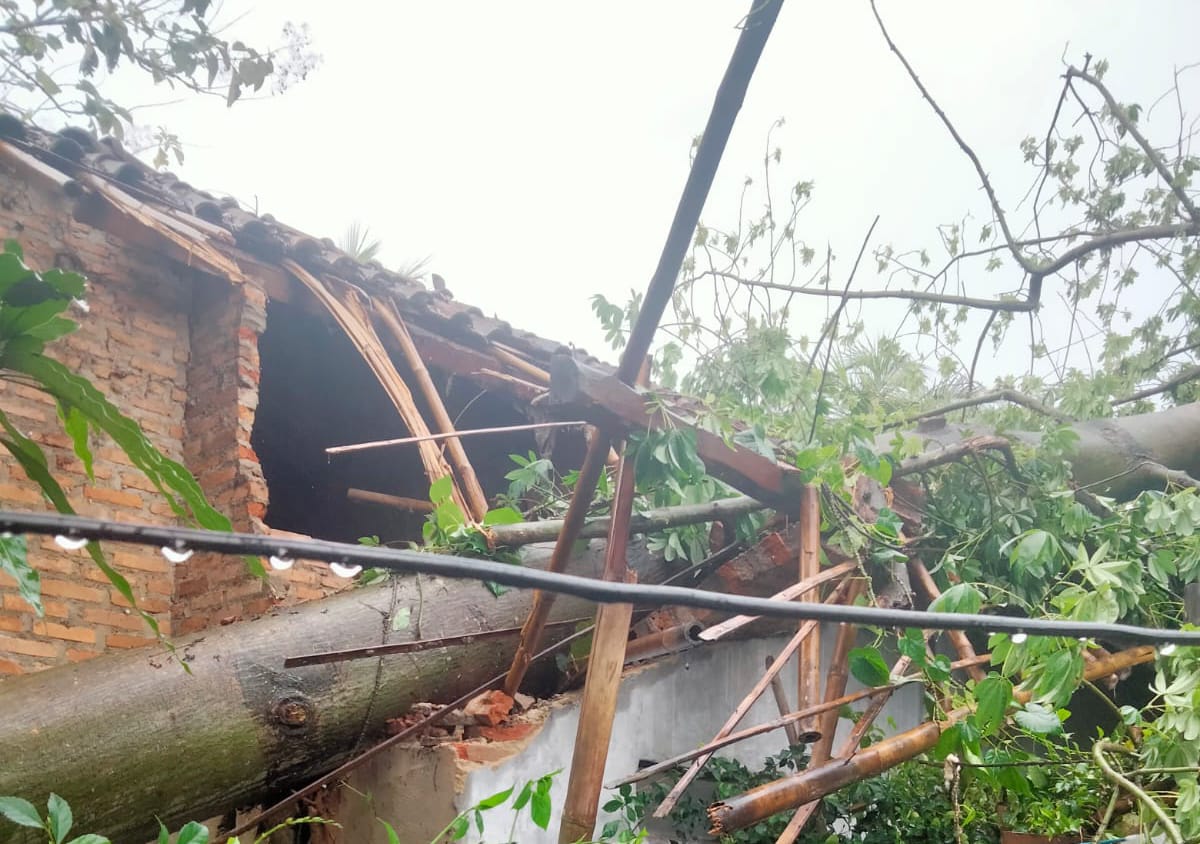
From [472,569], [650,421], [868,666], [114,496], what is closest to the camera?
[472,569]

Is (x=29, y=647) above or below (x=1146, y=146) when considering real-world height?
below

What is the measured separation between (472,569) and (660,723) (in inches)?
113

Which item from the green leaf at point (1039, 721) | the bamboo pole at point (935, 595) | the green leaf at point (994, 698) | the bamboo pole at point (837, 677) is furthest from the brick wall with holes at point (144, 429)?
the green leaf at point (1039, 721)

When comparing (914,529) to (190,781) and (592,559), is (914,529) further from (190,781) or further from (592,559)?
(190,781)

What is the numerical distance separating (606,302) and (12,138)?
247 centimetres

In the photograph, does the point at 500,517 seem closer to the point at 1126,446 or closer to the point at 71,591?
the point at 71,591

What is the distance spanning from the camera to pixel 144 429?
4.04m

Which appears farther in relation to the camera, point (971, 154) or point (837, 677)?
point (971, 154)

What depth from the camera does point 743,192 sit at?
4.66 metres

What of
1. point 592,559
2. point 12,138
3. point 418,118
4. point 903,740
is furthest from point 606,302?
point 418,118

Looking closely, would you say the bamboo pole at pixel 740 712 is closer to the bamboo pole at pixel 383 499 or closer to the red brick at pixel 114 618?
the bamboo pole at pixel 383 499

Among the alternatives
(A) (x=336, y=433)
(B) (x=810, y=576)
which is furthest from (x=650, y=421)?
(A) (x=336, y=433)

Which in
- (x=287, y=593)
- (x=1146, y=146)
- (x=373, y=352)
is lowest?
(x=287, y=593)

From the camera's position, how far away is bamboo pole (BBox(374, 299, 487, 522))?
3951 millimetres
